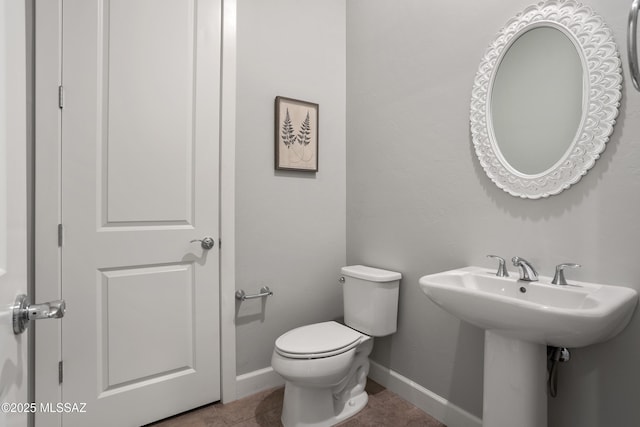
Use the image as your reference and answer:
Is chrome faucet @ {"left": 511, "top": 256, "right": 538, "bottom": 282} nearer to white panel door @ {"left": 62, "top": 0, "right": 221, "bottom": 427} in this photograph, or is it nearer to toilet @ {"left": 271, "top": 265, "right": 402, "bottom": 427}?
toilet @ {"left": 271, "top": 265, "right": 402, "bottom": 427}

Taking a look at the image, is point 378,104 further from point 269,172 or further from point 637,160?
point 637,160

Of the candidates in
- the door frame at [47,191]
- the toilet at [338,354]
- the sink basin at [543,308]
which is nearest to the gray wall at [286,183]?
the toilet at [338,354]

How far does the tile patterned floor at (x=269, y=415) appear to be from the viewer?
5.23 feet

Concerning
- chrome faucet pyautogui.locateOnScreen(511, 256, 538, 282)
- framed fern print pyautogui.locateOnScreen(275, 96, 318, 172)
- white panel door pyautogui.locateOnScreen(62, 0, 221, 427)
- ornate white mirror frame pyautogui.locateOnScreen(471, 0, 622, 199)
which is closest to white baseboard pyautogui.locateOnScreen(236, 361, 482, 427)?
white panel door pyautogui.locateOnScreen(62, 0, 221, 427)

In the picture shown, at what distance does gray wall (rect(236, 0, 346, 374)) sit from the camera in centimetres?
185

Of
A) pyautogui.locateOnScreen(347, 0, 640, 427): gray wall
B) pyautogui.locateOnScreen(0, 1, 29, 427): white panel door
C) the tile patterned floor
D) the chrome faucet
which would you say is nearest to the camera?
pyautogui.locateOnScreen(0, 1, 29, 427): white panel door

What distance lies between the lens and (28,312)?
570mm

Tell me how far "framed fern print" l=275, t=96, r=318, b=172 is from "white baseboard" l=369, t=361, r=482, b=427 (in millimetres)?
1327

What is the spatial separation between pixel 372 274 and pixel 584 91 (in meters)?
1.20

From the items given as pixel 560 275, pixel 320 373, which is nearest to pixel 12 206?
pixel 320 373

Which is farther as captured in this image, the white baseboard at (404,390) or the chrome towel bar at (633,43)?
the white baseboard at (404,390)

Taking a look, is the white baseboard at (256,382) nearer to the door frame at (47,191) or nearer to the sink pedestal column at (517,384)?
the door frame at (47,191)

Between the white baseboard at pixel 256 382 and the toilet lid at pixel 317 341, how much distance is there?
433 millimetres

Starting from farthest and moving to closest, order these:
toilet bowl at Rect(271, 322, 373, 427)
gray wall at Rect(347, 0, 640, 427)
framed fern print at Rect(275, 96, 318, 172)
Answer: framed fern print at Rect(275, 96, 318, 172)
toilet bowl at Rect(271, 322, 373, 427)
gray wall at Rect(347, 0, 640, 427)
